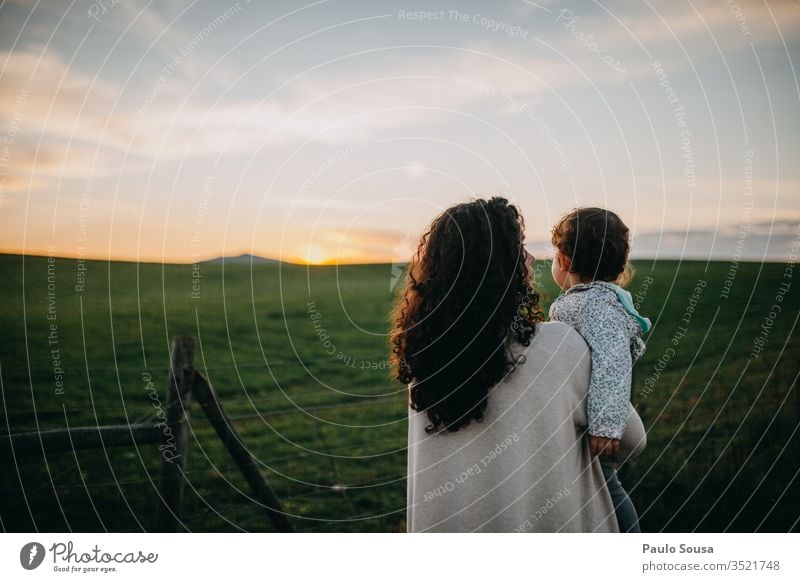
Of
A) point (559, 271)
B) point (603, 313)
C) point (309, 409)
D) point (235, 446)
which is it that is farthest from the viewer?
point (309, 409)

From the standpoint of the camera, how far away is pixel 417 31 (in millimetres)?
3732

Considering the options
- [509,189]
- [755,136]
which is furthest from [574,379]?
[755,136]

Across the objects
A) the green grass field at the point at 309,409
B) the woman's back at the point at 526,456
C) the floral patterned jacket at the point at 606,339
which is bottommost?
the green grass field at the point at 309,409

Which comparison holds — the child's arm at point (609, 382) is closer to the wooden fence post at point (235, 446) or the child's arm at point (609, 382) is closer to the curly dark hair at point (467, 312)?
the curly dark hair at point (467, 312)

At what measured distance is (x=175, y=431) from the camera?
318cm

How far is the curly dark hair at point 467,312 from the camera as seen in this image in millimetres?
2219

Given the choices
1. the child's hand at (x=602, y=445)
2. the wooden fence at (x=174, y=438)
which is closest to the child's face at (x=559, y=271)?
the child's hand at (x=602, y=445)

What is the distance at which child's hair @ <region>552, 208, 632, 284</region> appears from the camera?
2.71 meters

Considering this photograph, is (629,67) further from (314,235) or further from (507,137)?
(314,235)

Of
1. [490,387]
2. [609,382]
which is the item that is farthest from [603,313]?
[490,387]

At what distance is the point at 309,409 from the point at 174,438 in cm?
66

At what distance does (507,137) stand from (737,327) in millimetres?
6116

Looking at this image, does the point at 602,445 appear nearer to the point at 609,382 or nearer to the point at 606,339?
the point at 609,382

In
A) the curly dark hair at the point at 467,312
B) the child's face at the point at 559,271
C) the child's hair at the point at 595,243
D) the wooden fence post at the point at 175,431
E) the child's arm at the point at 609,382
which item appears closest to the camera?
the curly dark hair at the point at 467,312
